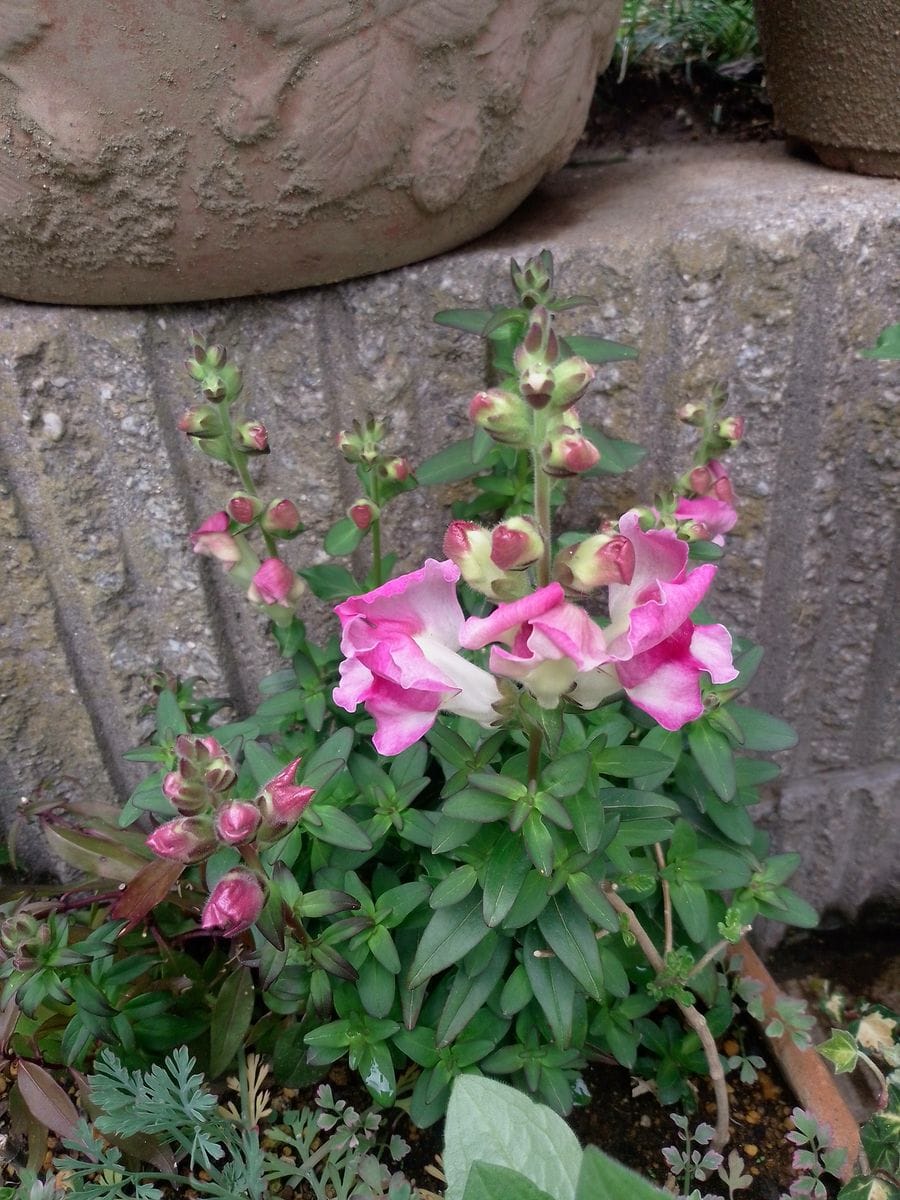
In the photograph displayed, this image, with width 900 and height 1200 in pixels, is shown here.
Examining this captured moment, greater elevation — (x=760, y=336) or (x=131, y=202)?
(x=131, y=202)

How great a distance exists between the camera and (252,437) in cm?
95

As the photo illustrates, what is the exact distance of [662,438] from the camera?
4.13ft

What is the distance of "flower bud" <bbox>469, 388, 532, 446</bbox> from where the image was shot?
0.67 m

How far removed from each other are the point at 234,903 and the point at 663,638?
0.38 m

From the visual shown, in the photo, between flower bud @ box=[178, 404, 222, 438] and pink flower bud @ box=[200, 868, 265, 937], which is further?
flower bud @ box=[178, 404, 222, 438]

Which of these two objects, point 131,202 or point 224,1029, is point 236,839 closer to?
point 224,1029

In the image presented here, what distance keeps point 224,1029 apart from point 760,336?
3.25 feet

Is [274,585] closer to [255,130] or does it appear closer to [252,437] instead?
[252,437]

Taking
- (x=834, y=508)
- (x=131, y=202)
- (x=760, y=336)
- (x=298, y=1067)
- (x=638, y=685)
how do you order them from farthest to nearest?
(x=834, y=508), (x=760, y=336), (x=298, y=1067), (x=131, y=202), (x=638, y=685)

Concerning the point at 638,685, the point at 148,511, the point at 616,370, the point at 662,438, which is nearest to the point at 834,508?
the point at 662,438

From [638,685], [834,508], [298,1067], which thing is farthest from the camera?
[834,508]

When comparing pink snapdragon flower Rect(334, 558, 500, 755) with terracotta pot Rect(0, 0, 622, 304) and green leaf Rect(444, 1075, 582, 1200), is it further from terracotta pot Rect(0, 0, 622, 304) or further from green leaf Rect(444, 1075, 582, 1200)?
terracotta pot Rect(0, 0, 622, 304)

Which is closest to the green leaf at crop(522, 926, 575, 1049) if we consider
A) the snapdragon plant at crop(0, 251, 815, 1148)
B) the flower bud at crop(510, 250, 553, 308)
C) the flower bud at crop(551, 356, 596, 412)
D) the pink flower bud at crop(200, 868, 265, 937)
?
the snapdragon plant at crop(0, 251, 815, 1148)

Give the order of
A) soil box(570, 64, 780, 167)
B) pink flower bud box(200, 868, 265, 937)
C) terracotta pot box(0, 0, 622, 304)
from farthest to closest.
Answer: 1. soil box(570, 64, 780, 167)
2. terracotta pot box(0, 0, 622, 304)
3. pink flower bud box(200, 868, 265, 937)
